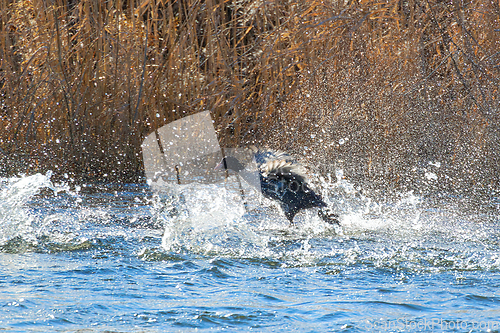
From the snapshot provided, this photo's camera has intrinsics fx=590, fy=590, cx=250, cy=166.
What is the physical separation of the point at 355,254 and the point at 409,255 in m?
0.36

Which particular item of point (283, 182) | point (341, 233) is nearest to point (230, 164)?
point (283, 182)

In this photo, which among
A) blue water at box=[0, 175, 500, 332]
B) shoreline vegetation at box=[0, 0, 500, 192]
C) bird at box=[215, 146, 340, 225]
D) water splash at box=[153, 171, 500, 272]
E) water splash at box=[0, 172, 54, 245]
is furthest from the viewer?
shoreline vegetation at box=[0, 0, 500, 192]

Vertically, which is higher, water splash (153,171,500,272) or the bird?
the bird

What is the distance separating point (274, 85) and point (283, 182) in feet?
6.54

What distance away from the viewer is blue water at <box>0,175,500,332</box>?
290 centimetres

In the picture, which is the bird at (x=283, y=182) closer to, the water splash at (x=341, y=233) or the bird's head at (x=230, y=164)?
the bird's head at (x=230, y=164)

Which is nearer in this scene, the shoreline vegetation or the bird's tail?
the bird's tail

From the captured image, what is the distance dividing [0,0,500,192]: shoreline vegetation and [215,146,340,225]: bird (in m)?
1.56

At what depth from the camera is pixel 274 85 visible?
6602 millimetres

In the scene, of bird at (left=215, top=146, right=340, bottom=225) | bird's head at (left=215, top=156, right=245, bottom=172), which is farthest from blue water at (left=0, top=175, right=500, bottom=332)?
bird's head at (left=215, top=156, right=245, bottom=172)

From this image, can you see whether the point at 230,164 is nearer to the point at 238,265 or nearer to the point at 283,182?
the point at 283,182

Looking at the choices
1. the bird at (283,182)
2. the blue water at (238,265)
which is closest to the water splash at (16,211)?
the blue water at (238,265)

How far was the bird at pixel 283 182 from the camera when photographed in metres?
4.89

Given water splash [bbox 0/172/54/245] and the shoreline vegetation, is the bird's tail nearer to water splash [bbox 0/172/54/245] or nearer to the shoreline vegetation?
the shoreline vegetation
